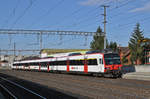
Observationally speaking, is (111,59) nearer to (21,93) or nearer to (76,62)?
(76,62)

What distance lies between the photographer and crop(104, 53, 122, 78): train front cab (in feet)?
83.6

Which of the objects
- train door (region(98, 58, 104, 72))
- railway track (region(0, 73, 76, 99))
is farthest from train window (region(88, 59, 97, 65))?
railway track (region(0, 73, 76, 99))

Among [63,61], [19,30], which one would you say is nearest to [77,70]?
[63,61]

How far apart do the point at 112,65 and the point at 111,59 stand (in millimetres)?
681

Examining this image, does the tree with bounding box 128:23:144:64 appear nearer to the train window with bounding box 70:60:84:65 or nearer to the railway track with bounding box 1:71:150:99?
the train window with bounding box 70:60:84:65

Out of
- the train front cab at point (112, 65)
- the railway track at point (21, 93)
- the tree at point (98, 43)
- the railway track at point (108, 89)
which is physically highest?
the tree at point (98, 43)

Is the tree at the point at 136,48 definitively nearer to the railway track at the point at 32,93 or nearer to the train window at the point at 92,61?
the train window at the point at 92,61

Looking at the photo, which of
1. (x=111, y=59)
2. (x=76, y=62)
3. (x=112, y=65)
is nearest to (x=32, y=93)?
(x=112, y=65)

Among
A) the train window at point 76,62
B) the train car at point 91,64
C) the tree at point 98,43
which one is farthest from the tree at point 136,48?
the train window at point 76,62

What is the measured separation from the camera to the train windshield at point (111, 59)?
25.9 meters

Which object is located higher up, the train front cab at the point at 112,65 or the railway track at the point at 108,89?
the train front cab at the point at 112,65

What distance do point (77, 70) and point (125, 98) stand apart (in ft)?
65.8

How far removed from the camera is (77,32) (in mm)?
39031

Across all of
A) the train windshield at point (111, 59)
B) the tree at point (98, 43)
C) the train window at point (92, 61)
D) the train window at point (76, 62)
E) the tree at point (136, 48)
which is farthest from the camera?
the tree at point (98, 43)
